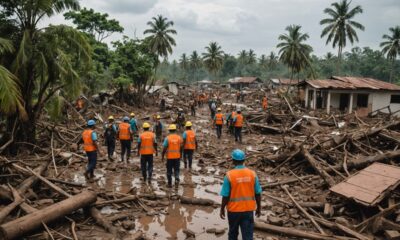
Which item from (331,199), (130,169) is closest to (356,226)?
(331,199)

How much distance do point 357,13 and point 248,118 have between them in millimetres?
30421

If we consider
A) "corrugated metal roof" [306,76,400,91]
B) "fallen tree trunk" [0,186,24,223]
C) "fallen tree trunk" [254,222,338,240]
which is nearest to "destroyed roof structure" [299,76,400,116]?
"corrugated metal roof" [306,76,400,91]

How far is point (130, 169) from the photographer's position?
35.0 feet

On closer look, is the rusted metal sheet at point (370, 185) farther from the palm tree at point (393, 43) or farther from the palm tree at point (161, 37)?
the palm tree at point (393, 43)

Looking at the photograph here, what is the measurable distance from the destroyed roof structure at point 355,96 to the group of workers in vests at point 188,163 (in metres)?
15.4

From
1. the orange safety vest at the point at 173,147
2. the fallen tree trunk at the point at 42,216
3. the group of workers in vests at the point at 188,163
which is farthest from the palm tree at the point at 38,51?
the fallen tree trunk at the point at 42,216

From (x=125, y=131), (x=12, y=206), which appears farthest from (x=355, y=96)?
(x=12, y=206)

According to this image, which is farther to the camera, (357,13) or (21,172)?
(357,13)

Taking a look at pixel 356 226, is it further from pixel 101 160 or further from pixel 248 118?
pixel 248 118

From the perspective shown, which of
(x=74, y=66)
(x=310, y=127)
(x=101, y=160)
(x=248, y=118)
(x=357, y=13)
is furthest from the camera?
(x=357, y=13)

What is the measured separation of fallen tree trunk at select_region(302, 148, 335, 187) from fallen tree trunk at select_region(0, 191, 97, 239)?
5.93m

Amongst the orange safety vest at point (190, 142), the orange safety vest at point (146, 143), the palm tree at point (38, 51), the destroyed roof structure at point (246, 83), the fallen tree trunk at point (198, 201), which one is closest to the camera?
the fallen tree trunk at point (198, 201)

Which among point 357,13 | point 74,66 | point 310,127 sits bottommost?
point 310,127

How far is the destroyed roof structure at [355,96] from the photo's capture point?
92.0 feet
